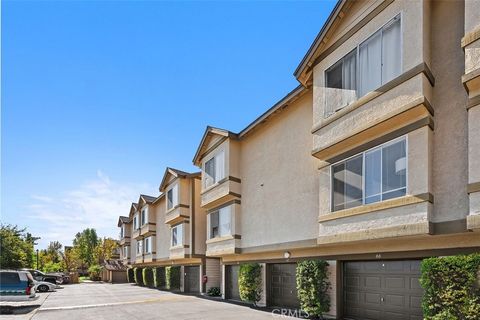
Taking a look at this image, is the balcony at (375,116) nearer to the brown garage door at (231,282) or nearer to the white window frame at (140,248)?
the brown garage door at (231,282)

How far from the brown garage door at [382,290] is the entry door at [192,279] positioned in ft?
54.1

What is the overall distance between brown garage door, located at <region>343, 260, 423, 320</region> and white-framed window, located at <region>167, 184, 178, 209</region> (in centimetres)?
1710

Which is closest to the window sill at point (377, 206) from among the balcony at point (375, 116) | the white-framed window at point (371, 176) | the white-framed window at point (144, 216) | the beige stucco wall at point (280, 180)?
Result: the white-framed window at point (371, 176)

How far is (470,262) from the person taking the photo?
801 cm

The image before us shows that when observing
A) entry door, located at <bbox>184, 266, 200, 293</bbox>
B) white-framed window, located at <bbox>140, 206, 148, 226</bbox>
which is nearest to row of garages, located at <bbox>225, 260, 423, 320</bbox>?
entry door, located at <bbox>184, 266, 200, 293</bbox>

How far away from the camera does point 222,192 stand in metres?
19.4

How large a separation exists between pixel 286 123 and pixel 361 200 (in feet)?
20.4

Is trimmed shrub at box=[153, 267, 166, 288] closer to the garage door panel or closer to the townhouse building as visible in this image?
the townhouse building

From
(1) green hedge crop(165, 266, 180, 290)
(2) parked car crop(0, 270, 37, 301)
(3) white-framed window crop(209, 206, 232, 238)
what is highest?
(3) white-framed window crop(209, 206, 232, 238)

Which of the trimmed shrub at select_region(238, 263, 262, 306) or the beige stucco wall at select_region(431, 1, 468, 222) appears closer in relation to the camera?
the beige stucco wall at select_region(431, 1, 468, 222)

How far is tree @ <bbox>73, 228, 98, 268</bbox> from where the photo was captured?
6850 centimetres

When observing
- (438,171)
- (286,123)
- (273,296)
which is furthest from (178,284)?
(438,171)

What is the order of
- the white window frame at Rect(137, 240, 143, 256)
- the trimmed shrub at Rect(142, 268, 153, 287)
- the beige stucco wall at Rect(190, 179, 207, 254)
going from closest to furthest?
1. the beige stucco wall at Rect(190, 179, 207, 254)
2. the trimmed shrub at Rect(142, 268, 153, 287)
3. the white window frame at Rect(137, 240, 143, 256)

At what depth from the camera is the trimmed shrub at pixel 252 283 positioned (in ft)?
57.1
